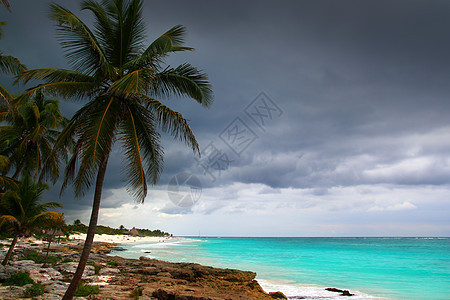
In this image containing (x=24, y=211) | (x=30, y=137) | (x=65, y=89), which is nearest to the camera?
(x=65, y=89)

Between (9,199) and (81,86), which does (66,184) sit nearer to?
(81,86)

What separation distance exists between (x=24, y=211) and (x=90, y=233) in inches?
327

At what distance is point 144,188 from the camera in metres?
7.39

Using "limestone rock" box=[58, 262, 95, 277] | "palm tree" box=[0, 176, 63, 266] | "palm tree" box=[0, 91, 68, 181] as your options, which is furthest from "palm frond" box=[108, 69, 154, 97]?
"palm tree" box=[0, 91, 68, 181]

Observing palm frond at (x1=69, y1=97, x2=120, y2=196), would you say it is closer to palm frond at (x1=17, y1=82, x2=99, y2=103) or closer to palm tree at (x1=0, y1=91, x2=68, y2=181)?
palm frond at (x1=17, y1=82, x2=99, y2=103)

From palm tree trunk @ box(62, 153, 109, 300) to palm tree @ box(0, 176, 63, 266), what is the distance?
6781 mm

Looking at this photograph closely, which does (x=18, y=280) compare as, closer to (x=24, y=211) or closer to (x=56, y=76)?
(x=24, y=211)

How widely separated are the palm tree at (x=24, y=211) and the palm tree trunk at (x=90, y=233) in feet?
22.2

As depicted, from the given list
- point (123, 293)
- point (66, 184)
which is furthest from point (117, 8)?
point (123, 293)

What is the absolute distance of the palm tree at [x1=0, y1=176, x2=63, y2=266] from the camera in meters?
12.4

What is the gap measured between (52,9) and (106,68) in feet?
5.85

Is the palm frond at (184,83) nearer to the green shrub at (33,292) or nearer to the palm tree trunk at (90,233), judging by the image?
the palm tree trunk at (90,233)

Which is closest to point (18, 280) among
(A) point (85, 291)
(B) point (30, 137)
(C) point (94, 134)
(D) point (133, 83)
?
(A) point (85, 291)

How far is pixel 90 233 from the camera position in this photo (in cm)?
689
